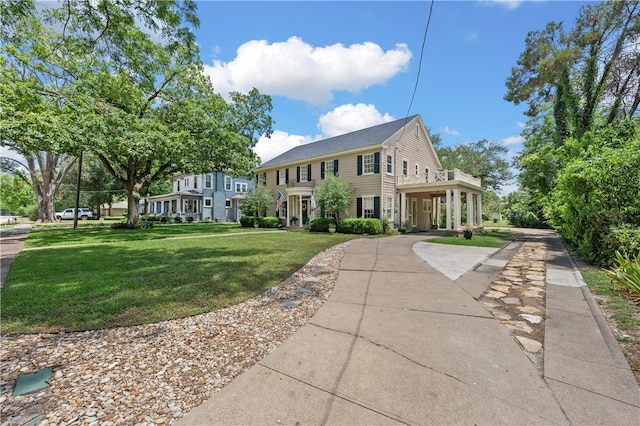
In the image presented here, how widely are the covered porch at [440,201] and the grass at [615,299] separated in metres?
9.72

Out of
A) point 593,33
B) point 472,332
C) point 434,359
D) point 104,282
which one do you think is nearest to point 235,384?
point 434,359

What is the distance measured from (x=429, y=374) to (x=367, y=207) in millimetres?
15250

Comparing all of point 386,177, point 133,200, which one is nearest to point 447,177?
point 386,177

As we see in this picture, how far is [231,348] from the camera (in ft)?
9.56

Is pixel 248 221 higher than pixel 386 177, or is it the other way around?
pixel 386 177

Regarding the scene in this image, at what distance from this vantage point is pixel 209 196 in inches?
1204

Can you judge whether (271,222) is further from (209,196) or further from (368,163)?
(209,196)

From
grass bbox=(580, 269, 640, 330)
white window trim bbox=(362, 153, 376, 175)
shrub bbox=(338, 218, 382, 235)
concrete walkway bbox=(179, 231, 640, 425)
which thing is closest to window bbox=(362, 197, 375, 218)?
shrub bbox=(338, 218, 382, 235)

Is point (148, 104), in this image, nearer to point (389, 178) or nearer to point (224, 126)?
point (224, 126)

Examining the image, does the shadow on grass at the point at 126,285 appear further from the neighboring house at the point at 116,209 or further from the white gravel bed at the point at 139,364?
the neighboring house at the point at 116,209

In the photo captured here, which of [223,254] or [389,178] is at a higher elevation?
[389,178]

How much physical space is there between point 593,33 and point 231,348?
19355 mm

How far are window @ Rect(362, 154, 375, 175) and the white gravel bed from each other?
1433 centimetres

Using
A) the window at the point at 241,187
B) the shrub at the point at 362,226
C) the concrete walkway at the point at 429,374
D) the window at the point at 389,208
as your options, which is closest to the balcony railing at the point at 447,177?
the window at the point at 389,208
